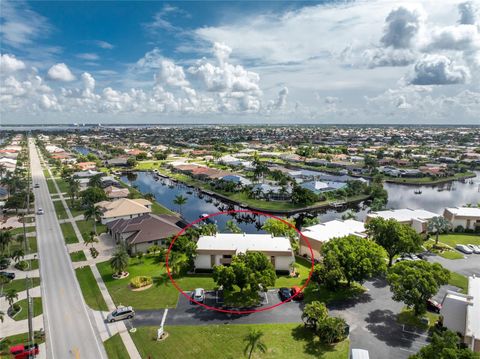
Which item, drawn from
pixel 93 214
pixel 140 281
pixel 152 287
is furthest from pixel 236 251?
pixel 93 214

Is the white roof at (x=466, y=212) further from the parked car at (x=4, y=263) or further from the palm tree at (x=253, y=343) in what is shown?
the parked car at (x=4, y=263)

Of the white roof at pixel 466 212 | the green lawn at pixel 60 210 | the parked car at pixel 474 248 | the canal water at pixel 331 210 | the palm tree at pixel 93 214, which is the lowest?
the canal water at pixel 331 210

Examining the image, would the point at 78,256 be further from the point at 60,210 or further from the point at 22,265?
the point at 60,210

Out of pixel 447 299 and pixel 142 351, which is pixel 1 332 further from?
pixel 447 299

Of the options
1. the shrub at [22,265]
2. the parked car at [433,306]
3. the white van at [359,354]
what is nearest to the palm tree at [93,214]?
the shrub at [22,265]

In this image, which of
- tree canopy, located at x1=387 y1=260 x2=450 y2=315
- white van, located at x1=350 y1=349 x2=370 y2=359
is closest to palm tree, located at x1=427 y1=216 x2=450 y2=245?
tree canopy, located at x1=387 y1=260 x2=450 y2=315

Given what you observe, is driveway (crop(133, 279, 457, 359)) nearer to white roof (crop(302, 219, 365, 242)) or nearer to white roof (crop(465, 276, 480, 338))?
white roof (crop(465, 276, 480, 338))

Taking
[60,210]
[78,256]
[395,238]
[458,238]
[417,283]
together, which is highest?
[395,238]
